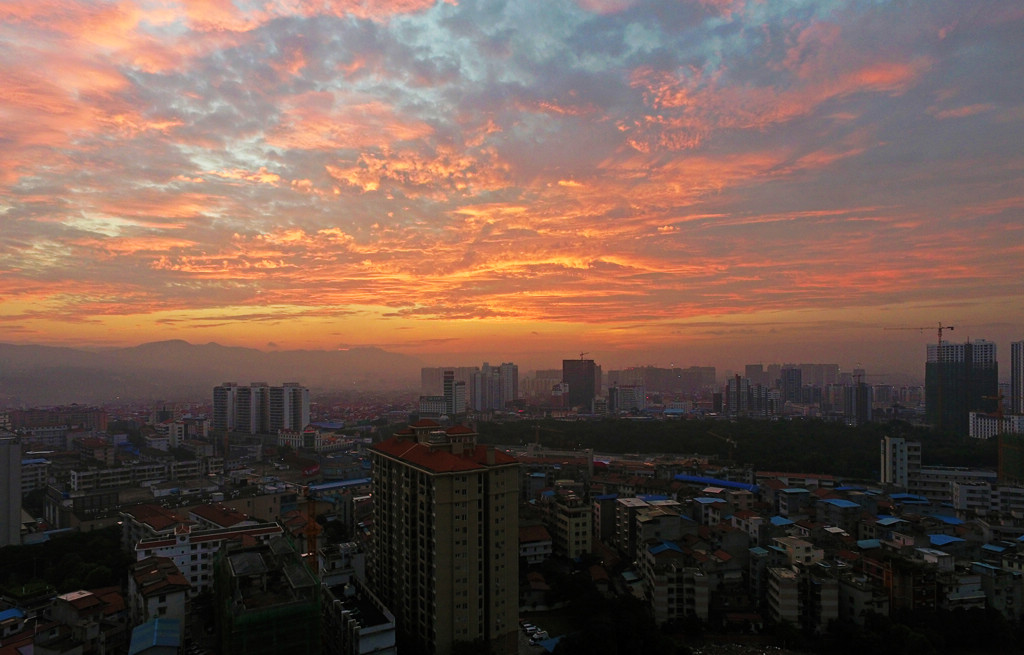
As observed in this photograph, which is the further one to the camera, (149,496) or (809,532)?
(149,496)

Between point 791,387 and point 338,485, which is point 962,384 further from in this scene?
point 338,485

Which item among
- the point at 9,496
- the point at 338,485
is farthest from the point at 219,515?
the point at 338,485

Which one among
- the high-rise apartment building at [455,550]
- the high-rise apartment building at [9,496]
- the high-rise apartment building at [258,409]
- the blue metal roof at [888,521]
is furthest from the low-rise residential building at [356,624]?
the high-rise apartment building at [258,409]

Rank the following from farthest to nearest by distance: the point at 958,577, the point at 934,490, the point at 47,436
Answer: the point at 47,436, the point at 934,490, the point at 958,577

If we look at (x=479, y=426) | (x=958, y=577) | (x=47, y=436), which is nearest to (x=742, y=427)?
(x=479, y=426)

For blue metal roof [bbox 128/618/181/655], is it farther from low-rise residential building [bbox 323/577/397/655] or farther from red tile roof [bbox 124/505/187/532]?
red tile roof [bbox 124/505/187/532]

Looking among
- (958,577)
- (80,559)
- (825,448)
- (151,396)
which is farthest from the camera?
(151,396)

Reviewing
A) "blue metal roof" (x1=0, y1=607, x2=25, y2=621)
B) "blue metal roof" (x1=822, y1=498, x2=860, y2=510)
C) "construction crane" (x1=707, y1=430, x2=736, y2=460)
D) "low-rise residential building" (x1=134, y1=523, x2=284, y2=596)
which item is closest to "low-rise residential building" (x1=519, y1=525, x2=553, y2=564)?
"low-rise residential building" (x1=134, y1=523, x2=284, y2=596)

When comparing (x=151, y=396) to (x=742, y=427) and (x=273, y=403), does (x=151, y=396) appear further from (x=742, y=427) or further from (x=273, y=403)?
(x=742, y=427)
